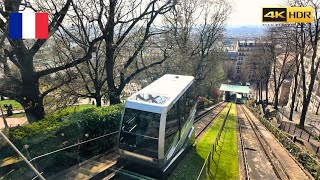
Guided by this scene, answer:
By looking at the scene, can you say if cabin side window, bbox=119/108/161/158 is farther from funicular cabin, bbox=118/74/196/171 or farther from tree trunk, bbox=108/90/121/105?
tree trunk, bbox=108/90/121/105

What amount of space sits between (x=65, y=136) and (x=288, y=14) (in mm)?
25002

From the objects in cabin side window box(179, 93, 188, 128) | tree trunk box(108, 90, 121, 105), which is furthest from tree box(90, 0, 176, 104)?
cabin side window box(179, 93, 188, 128)

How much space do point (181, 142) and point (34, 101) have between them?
789 centimetres

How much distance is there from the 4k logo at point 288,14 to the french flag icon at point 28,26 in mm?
20966

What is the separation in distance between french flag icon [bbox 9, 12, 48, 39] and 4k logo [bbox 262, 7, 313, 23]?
825 inches

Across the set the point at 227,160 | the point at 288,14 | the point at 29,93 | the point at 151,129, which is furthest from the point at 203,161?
the point at 288,14

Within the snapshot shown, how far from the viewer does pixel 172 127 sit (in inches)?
437

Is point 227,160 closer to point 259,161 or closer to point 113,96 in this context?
point 259,161

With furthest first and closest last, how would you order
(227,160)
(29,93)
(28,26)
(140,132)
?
(227,160) → (29,93) → (140,132) → (28,26)

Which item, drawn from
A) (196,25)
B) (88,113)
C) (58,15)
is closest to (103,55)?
(58,15)

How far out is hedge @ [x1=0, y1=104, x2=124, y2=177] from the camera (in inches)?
333

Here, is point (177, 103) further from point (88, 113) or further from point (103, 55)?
point (103, 55)

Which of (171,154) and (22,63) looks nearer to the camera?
(171,154)

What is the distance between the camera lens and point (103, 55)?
21031 millimetres
